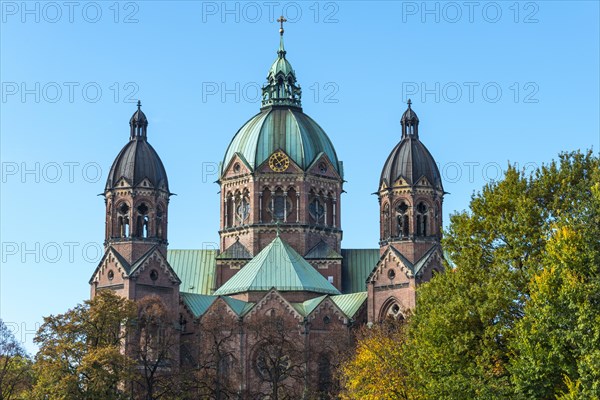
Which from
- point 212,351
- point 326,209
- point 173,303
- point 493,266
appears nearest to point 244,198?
point 326,209

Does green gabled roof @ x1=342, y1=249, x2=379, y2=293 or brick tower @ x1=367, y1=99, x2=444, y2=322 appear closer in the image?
brick tower @ x1=367, y1=99, x2=444, y2=322

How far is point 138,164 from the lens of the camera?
99375mm

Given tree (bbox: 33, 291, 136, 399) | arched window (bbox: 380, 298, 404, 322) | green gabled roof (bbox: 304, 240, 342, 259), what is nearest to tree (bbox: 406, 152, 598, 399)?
tree (bbox: 33, 291, 136, 399)

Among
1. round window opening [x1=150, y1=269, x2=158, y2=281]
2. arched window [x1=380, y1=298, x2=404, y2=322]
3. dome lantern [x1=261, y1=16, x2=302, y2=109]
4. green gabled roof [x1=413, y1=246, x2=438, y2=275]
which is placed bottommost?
arched window [x1=380, y1=298, x2=404, y2=322]

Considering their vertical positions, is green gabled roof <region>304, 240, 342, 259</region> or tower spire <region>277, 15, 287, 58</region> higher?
tower spire <region>277, 15, 287, 58</region>

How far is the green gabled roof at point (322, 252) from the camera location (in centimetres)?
10775

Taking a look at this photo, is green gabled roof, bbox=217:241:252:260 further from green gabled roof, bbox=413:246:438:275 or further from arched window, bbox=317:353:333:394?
green gabled roof, bbox=413:246:438:275

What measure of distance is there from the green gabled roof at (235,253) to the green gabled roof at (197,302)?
8107mm

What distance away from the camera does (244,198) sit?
361 ft

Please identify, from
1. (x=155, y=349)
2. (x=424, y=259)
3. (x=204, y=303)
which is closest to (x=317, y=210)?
(x=424, y=259)

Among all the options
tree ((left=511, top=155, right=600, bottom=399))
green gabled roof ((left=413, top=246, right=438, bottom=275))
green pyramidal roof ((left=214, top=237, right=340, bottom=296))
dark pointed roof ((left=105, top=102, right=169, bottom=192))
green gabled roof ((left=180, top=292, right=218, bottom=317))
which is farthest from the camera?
dark pointed roof ((left=105, top=102, right=169, bottom=192))

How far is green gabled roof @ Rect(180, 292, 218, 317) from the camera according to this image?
97.6 meters

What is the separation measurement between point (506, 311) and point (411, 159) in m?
47.1

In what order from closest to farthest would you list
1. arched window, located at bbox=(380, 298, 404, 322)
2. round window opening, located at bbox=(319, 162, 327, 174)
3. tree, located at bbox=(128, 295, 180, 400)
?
tree, located at bbox=(128, 295, 180, 400) < arched window, located at bbox=(380, 298, 404, 322) < round window opening, located at bbox=(319, 162, 327, 174)
